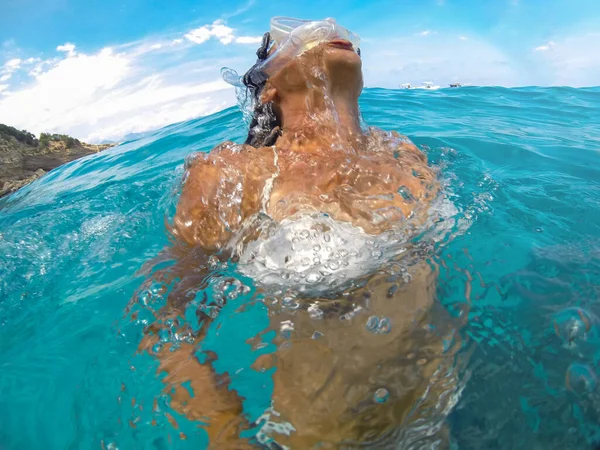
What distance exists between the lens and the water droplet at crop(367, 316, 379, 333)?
1.68m

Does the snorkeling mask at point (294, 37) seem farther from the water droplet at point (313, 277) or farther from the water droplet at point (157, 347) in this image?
the water droplet at point (157, 347)

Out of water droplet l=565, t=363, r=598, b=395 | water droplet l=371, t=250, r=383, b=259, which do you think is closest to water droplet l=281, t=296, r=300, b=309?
water droplet l=371, t=250, r=383, b=259

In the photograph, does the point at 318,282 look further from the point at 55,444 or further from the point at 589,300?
the point at 55,444

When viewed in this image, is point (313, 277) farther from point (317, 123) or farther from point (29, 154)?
point (29, 154)

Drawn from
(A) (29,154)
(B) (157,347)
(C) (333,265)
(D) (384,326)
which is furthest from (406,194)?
(A) (29,154)

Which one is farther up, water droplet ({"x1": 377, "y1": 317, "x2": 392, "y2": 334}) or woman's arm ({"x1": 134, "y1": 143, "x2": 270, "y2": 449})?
woman's arm ({"x1": 134, "y1": 143, "x2": 270, "y2": 449})

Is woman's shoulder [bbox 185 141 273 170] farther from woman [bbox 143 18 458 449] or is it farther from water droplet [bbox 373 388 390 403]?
water droplet [bbox 373 388 390 403]

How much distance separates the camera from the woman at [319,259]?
152cm

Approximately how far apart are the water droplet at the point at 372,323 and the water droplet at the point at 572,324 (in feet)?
2.76

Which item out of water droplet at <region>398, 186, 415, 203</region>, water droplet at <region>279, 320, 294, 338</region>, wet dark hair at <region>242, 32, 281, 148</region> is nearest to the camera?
water droplet at <region>279, 320, 294, 338</region>

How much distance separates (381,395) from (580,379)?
0.81 m

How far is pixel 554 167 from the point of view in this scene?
4.18 m

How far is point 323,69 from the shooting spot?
2289mm

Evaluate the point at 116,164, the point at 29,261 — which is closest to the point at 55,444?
the point at 29,261
